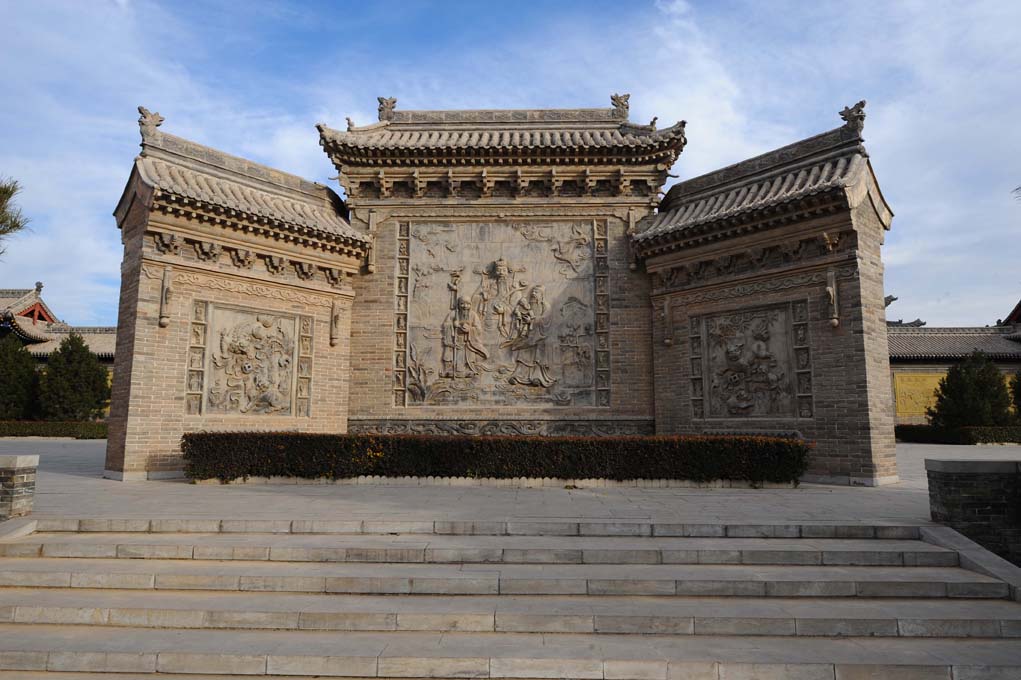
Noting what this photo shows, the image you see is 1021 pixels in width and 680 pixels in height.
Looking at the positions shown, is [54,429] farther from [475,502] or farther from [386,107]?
[475,502]

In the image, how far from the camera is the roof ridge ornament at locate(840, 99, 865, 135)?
1228 centimetres

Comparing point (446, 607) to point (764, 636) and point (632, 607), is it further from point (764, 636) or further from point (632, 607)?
point (764, 636)

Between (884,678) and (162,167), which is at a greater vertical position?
(162,167)

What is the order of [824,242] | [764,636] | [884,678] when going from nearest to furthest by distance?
[884,678], [764,636], [824,242]

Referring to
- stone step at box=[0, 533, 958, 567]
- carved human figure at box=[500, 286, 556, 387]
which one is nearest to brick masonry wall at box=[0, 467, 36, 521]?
stone step at box=[0, 533, 958, 567]

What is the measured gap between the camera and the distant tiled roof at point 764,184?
12.0 meters

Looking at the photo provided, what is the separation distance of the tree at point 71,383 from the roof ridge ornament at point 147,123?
16.7 meters

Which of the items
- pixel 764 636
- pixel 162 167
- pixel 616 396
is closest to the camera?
pixel 764 636

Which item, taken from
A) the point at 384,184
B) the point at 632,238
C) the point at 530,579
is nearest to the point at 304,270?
the point at 384,184

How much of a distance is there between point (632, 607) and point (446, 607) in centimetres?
159

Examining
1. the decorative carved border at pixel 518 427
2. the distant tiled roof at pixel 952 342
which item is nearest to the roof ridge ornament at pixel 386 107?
the decorative carved border at pixel 518 427

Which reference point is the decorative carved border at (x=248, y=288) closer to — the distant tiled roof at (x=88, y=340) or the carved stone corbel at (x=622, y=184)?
the carved stone corbel at (x=622, y=184)

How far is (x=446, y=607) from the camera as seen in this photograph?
496 cm

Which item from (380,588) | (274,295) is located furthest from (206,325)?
(380,588)
